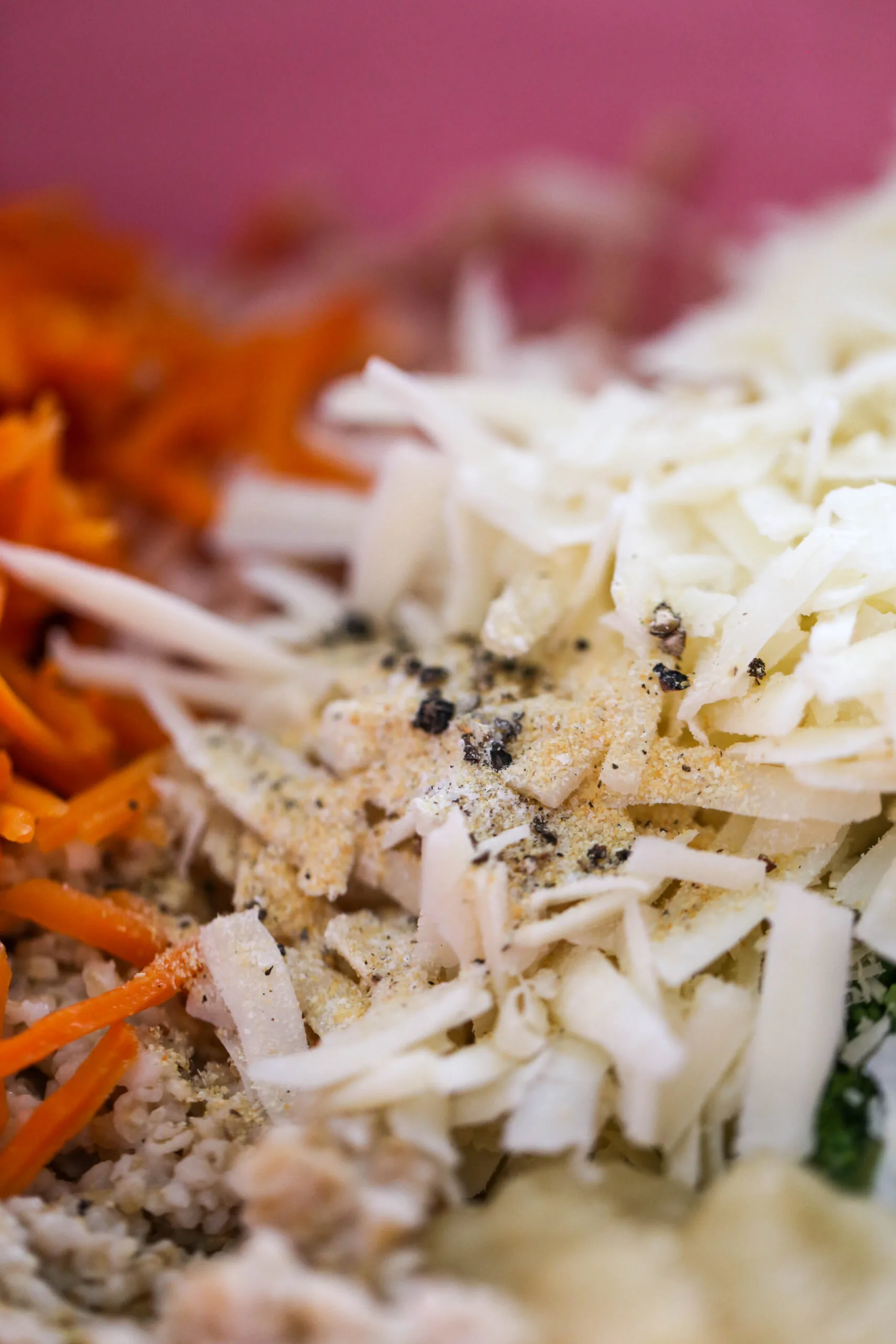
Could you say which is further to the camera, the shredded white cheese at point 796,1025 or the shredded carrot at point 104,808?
the shredded carrot at point 104,808

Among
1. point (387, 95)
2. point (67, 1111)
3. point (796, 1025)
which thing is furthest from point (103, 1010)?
point (387, 95)

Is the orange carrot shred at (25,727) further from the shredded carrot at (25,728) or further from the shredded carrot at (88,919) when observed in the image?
the shredded carrot at (88,919)

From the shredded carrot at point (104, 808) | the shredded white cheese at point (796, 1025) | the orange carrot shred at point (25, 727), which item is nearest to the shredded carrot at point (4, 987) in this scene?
the shredded carrot at point (104, 808)

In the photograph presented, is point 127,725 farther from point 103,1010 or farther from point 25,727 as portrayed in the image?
point 103,1010

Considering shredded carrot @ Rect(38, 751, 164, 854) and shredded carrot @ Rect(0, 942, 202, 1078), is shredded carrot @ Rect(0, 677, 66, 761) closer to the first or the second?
shredded carrot @ Rect(38, 751, 164, 854)

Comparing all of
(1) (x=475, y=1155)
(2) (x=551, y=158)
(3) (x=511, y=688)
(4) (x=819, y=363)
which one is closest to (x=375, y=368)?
(3) (x=511, y=688)

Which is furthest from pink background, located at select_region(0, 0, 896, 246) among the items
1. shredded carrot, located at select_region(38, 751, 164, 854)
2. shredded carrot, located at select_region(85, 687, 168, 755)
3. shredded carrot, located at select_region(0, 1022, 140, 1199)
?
shredded carrot, located at select_region(0, 1022, 140, 1199)

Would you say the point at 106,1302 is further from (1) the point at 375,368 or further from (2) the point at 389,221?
(2) the point at 389,221
